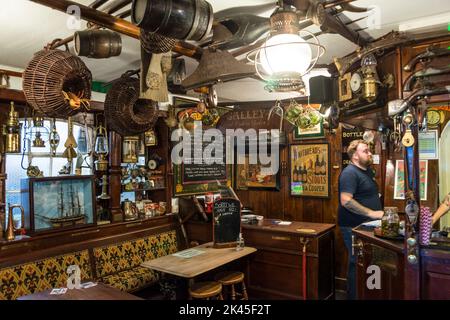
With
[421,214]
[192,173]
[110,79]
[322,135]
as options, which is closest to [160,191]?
[192,173]

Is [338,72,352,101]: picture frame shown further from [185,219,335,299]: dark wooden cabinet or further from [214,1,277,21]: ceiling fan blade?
[185,219,335,299]: dark wooden cabinet

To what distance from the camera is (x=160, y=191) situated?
5.04 meters

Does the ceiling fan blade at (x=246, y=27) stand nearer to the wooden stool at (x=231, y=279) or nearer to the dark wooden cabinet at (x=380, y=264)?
the dark wooden cabinet at (x=380, y=264)

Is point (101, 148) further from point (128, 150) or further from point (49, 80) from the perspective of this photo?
point (49, 80)

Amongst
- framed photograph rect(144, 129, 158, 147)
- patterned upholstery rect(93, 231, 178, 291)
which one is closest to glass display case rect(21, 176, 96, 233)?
patterned upholstery rect(93, 231, 178, 291)

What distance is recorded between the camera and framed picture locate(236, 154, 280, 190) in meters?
5.51

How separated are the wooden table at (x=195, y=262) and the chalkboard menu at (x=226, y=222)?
0.15 metres

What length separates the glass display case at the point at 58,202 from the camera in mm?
3625

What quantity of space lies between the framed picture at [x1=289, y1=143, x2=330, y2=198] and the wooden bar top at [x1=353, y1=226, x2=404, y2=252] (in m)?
1.82

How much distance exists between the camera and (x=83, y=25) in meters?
3.03

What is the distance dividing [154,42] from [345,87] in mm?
2096

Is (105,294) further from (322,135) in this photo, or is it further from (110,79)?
(322,135)

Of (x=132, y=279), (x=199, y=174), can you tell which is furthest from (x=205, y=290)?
(x=199, y=174)

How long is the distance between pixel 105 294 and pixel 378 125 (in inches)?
131
